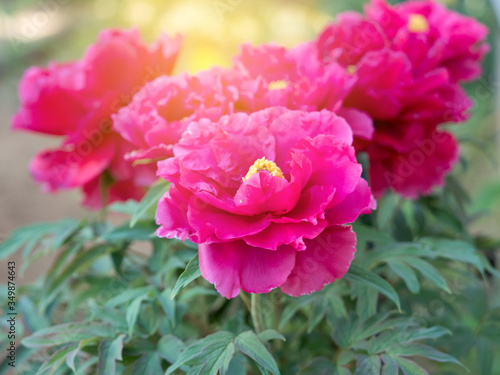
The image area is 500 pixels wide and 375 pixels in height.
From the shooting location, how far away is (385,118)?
684 millimetres

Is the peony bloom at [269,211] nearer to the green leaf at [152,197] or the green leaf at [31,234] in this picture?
the green leaf at [152,197]

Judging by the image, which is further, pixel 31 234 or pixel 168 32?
pixel 168 32

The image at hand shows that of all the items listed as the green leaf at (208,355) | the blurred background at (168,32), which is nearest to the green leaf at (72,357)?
the green leaf at (208,355)

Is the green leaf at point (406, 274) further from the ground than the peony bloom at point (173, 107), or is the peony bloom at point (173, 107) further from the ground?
the peony bloom at point (173, 107)

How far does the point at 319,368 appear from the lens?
58 centimetres

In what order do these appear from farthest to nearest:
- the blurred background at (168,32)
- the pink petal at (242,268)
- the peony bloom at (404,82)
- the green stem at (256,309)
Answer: the blurred background at (168,32)
the peony bloom at (404,82)
the green stem at (256,309)
the pink petal at (242,268)

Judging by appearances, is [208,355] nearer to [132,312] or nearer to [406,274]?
[132,312]

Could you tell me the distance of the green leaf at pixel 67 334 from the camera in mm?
578

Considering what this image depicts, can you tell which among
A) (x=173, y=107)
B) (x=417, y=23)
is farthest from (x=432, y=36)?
(x=173, y=107)

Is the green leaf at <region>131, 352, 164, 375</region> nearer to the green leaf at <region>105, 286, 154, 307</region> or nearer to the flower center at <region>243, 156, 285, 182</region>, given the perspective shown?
the green leaf at <region>105, 286, 154, 307</region>

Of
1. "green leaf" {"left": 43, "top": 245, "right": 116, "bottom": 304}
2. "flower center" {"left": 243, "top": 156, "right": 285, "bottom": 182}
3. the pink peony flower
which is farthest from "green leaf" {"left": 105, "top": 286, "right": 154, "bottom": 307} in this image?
the pink peony flower

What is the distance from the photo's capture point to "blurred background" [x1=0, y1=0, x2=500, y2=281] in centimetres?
210

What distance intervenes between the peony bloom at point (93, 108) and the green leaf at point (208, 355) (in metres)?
0.29

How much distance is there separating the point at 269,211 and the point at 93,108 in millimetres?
408
